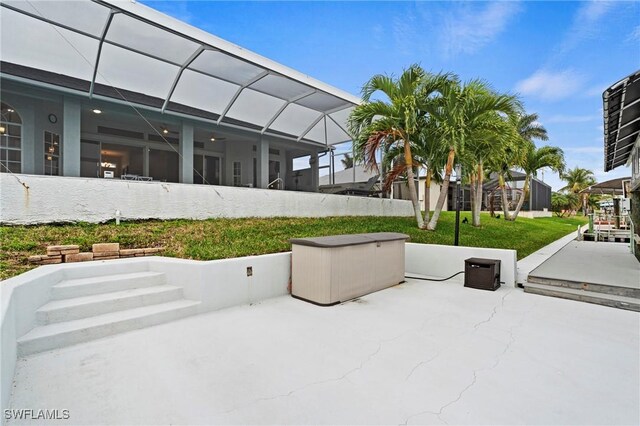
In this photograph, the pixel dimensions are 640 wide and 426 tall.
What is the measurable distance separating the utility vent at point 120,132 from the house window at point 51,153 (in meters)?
1.51

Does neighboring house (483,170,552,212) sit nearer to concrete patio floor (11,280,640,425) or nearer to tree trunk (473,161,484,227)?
tree trunk (473,161,484,227)

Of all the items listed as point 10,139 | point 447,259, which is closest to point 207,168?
point 10,139

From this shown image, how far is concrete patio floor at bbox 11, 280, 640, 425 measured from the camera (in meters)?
2.38

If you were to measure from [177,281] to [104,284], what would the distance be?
95 cm

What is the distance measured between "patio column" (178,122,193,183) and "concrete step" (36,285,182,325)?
7.30m

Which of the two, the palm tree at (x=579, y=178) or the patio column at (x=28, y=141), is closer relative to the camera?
the patio column at (x=28, y=141)

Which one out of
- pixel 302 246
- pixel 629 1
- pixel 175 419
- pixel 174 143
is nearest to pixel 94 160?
pixel 174 143

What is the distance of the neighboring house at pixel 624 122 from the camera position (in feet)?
17.9

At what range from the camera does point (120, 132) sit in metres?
12.3

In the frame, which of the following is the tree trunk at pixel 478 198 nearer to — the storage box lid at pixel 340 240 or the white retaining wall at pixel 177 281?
the storage box lid at pixel 340 240

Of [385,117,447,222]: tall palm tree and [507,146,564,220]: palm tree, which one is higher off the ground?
[507,146,564,220]: palm tree

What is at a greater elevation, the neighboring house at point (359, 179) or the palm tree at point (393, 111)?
the palm tree at point (393, 111)

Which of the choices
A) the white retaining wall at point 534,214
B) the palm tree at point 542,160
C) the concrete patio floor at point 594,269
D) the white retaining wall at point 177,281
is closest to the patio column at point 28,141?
the white retaining wall at point 177,281

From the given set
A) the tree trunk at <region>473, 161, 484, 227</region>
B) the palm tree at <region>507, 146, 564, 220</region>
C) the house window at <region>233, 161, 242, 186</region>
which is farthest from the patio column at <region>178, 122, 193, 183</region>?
the palm tree at <region>507, 146, 564, 220</region>
